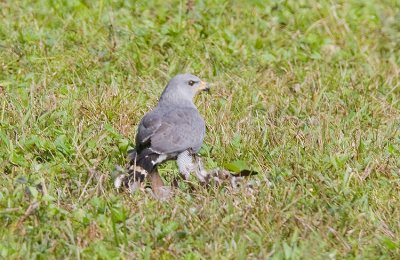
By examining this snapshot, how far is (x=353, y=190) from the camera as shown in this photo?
6.90 metres

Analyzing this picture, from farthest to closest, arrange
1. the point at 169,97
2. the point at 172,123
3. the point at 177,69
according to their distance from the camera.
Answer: the point at 177,69 < the point at 169,97 < the point at 172,123

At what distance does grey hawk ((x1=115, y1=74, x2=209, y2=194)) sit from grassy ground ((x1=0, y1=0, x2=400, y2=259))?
0.18m

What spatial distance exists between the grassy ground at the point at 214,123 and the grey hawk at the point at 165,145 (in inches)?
7.0

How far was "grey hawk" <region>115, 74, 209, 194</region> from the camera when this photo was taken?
6977 millimetres

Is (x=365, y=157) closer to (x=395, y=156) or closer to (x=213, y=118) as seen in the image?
(x=395, y=156)

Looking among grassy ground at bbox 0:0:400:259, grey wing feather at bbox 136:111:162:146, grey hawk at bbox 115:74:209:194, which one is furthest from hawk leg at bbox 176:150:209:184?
grey wing feather at bbox 136:111:162:146

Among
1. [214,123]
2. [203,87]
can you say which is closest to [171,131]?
[214,123]

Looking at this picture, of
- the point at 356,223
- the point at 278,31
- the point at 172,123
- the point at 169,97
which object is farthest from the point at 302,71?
the point at 356,223

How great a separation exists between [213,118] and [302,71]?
1635 millimetres

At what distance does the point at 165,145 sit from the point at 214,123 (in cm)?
119

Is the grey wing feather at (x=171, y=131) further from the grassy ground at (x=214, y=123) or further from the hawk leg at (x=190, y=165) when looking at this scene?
the grassy ground at (x=214, y=123)

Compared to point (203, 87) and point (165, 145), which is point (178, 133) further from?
point (203, 87)

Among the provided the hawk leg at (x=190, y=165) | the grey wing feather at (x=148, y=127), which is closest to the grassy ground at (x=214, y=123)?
the hawk leg at (x=190, y=165)

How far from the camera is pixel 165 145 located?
7156 millimetres
